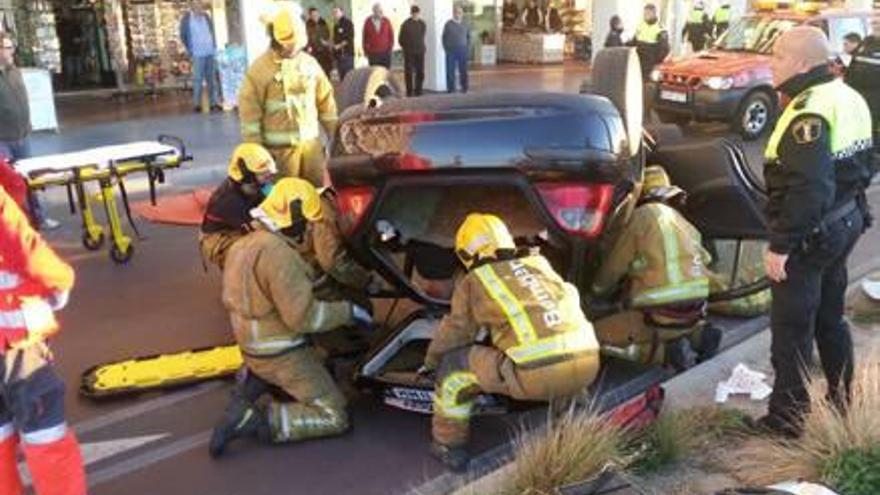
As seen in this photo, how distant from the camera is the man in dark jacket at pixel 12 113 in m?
7.50

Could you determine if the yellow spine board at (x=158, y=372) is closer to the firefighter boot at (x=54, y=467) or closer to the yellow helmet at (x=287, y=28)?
the firefighter boot at (x=54, y=467)

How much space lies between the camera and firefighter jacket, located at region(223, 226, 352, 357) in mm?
3840

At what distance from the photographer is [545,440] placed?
10.9ft

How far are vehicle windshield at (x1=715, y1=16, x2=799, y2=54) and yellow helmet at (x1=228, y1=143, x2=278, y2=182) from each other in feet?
32.4

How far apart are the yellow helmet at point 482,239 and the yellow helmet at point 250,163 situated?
1991 mm

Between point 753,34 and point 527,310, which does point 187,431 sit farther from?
point 753,34

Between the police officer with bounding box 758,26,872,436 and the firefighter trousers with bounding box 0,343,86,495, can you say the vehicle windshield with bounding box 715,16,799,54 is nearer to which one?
the police officer with bounding box 758,26,872,436

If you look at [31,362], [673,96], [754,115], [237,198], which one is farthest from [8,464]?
[754,115]

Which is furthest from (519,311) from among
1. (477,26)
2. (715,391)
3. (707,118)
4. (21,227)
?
(477,26)

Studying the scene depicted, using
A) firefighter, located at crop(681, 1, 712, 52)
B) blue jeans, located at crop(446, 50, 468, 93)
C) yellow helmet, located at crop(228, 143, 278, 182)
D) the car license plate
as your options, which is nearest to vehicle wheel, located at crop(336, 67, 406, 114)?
yellow helmet, located at crop(228, 143, 278, 182)

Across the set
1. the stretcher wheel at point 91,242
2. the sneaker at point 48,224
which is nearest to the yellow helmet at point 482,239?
the stretcher wheel at point 91,242

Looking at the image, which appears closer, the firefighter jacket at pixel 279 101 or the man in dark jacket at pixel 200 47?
the firefighter jacket at pixel 279 101

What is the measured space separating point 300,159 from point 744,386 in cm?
309

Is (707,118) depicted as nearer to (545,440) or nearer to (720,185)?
(720,185)
